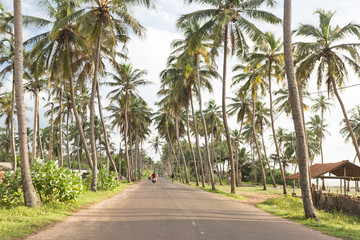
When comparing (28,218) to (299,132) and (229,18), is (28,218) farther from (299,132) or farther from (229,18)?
(229,18)

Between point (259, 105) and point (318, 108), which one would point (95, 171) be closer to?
point (259, 105)

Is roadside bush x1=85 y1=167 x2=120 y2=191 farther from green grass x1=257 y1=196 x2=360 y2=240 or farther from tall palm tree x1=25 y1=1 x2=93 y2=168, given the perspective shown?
green grass x1=257 y1=196 x2=360 y2=240

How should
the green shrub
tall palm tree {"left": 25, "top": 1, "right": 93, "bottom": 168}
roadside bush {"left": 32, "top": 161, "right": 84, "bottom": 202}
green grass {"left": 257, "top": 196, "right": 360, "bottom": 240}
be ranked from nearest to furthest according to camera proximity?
green grass {"left": 257, "top": 196, "right": 360, "bottom": 240}
the green shrub
roadside bush {"left": 32, "top": 161, "right": 84, "bottom": 202}
tall palm tree {"left": 25, "top": 1, "right": 93, "bottom": 168}

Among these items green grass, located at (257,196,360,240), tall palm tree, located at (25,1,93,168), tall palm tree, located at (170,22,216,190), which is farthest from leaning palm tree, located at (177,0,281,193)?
green grass, located at (257,196,360,240)

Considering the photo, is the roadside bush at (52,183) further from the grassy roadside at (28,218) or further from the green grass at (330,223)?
the green grass at (330,223)

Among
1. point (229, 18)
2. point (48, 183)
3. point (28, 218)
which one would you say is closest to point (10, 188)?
point (48, 183)

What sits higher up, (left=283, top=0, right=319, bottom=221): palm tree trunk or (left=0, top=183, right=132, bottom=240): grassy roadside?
(left=283, top=0, right=319, bottom=221): palm tree trunk

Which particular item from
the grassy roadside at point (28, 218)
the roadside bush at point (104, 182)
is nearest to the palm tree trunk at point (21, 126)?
the grassy roadside at point (28, 218)

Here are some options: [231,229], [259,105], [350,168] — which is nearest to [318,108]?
[259,105]

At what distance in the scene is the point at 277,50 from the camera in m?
23.6

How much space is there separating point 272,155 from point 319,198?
44.8 meters

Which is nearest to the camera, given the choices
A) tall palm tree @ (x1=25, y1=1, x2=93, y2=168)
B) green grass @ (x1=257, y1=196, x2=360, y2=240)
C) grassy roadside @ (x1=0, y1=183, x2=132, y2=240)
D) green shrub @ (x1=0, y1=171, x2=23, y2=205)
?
grassy roadside @ (x1=0, y1=183, x2=132, y2=240)

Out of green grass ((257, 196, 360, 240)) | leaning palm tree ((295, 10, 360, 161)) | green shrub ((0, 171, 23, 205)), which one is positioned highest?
leaning palm tree ((295, 10, 360, 161))

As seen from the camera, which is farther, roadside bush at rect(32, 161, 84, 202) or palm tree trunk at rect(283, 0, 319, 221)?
roadside bush at rect(32, 161, 84, 202)
